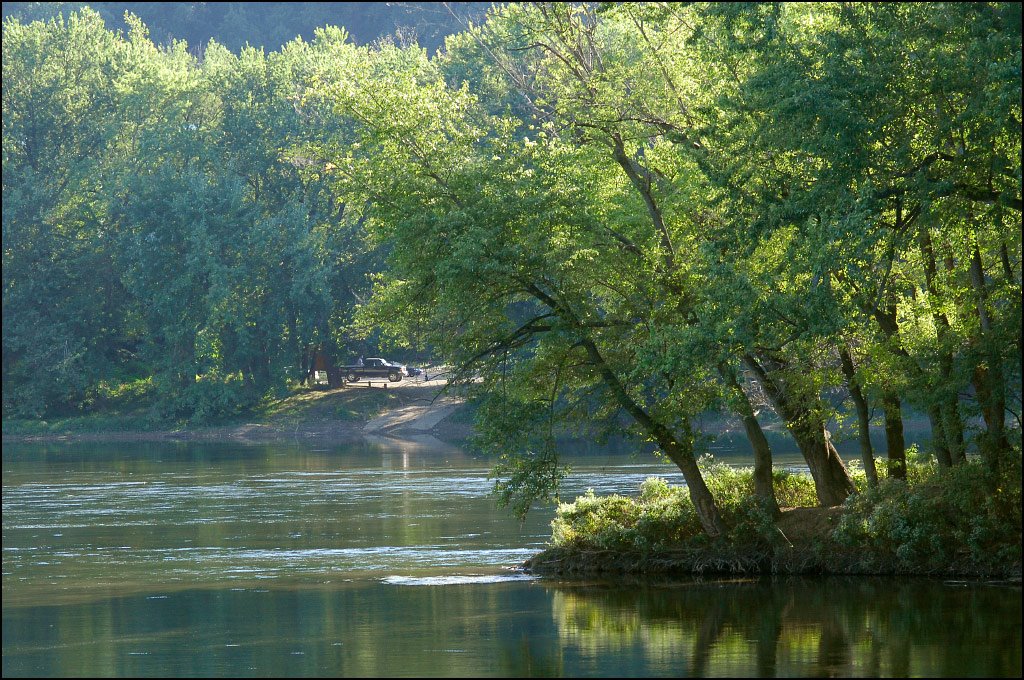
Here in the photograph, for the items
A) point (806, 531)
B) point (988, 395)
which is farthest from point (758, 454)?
point (988, 395)

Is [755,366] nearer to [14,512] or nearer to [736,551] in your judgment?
[736,551]

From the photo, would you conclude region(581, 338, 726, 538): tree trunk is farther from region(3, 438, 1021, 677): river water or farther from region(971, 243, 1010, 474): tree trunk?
region(971, 243, 1010, 474): tree trunk

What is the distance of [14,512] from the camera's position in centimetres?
4212

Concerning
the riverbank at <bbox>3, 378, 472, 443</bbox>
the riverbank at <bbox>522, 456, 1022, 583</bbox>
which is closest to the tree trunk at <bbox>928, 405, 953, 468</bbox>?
the riverbank at <bbox>522, 456, 1022, 583</bbox>

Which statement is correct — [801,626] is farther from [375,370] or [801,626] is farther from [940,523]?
[375,370]

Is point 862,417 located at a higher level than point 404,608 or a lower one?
higher

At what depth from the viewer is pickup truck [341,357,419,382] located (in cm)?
8338

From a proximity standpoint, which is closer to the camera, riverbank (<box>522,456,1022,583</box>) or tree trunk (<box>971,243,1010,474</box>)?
tree trunk (<box>971,243,1010,474</box>)

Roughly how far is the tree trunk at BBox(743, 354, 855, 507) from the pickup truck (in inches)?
2157

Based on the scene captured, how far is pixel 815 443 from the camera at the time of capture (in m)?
29.2

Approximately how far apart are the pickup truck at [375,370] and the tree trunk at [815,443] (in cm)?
5478

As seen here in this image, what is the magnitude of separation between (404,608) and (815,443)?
9.16 metres

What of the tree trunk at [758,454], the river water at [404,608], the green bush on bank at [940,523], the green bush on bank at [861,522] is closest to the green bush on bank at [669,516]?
the green bush on bank at [861,522]

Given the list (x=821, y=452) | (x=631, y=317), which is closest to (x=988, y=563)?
(x=821, y=452)
